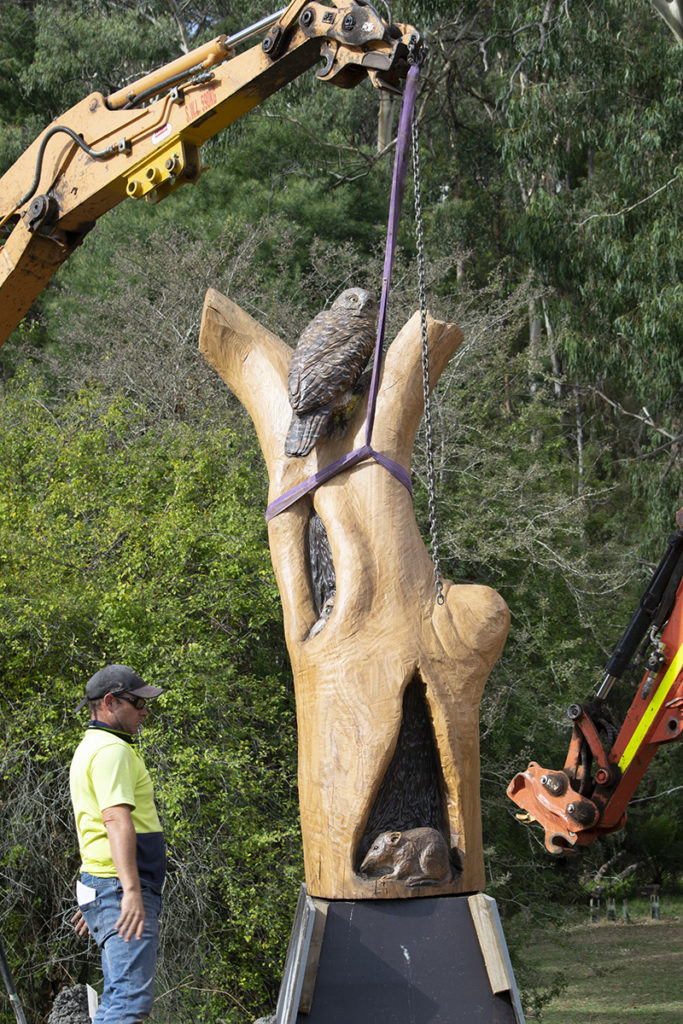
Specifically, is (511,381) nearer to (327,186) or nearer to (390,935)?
(327,186)

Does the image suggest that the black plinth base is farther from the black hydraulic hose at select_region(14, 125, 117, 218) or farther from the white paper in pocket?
the black hydraulic hose at select_region(14, 125, 117, 218)

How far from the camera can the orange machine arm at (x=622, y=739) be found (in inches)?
225

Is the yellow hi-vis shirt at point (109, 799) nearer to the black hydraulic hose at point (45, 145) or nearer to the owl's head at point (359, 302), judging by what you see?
A: the owl's head at point (359, 302)

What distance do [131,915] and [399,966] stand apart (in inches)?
37.9

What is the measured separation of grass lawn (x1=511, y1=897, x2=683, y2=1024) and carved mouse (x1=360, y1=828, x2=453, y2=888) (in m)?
5.33

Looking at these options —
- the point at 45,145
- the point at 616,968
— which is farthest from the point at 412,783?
the point at 616,968

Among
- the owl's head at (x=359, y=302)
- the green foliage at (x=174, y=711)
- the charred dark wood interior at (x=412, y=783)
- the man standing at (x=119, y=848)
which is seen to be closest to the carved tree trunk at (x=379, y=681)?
the charred dark wood interior at (x=412, y=783)

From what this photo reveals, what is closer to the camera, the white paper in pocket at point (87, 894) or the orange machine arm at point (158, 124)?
the white paper in pocket at point (87, 894)

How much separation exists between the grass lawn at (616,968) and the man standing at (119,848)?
6.04 metres

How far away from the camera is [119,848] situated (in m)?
2.90

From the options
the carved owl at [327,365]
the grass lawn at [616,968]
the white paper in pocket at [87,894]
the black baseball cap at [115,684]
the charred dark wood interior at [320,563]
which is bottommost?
the grass lawn at [616,968]

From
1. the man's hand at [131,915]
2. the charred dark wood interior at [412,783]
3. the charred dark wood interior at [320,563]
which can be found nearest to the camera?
the man's hand at [131,915]

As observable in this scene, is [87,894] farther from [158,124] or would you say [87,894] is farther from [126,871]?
[158,124]

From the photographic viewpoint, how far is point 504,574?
9578mm
